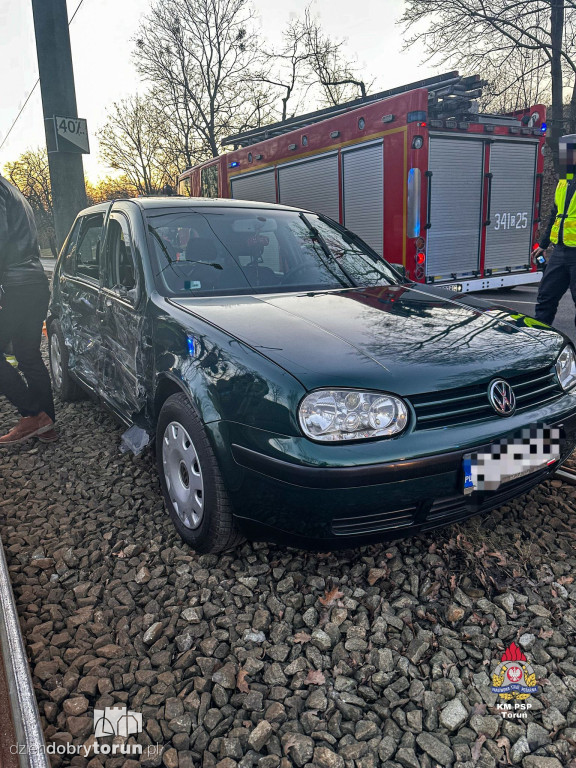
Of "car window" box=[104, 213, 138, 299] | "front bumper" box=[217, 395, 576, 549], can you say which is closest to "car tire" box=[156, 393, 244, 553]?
"front bumper" box=[217, 395, 576, 549]

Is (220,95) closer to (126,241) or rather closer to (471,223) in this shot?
(471,223)

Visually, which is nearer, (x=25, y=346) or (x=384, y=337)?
(x=384, y=337)

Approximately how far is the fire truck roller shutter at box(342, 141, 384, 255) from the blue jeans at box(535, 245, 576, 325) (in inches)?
111

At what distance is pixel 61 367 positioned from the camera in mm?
4828

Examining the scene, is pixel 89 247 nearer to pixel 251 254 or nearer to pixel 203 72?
pixel 251 254

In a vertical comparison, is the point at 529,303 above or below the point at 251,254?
below

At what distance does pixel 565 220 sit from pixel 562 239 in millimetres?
184

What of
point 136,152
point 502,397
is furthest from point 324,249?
point 136,152

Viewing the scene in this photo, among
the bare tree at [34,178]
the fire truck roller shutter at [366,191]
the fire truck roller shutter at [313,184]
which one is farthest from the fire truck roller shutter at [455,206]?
the bare tree at [34,178]

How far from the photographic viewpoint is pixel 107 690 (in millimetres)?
1915

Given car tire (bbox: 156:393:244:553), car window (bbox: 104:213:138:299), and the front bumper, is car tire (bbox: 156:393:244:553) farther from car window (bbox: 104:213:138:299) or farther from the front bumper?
car window (bbox: 104:213:138:299)

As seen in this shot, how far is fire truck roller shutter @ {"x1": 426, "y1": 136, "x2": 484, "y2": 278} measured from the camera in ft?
24.4

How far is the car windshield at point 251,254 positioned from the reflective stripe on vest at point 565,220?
2257mm

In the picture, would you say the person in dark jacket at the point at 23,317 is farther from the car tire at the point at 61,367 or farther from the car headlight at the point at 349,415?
the car headlight at the point at 349,415
